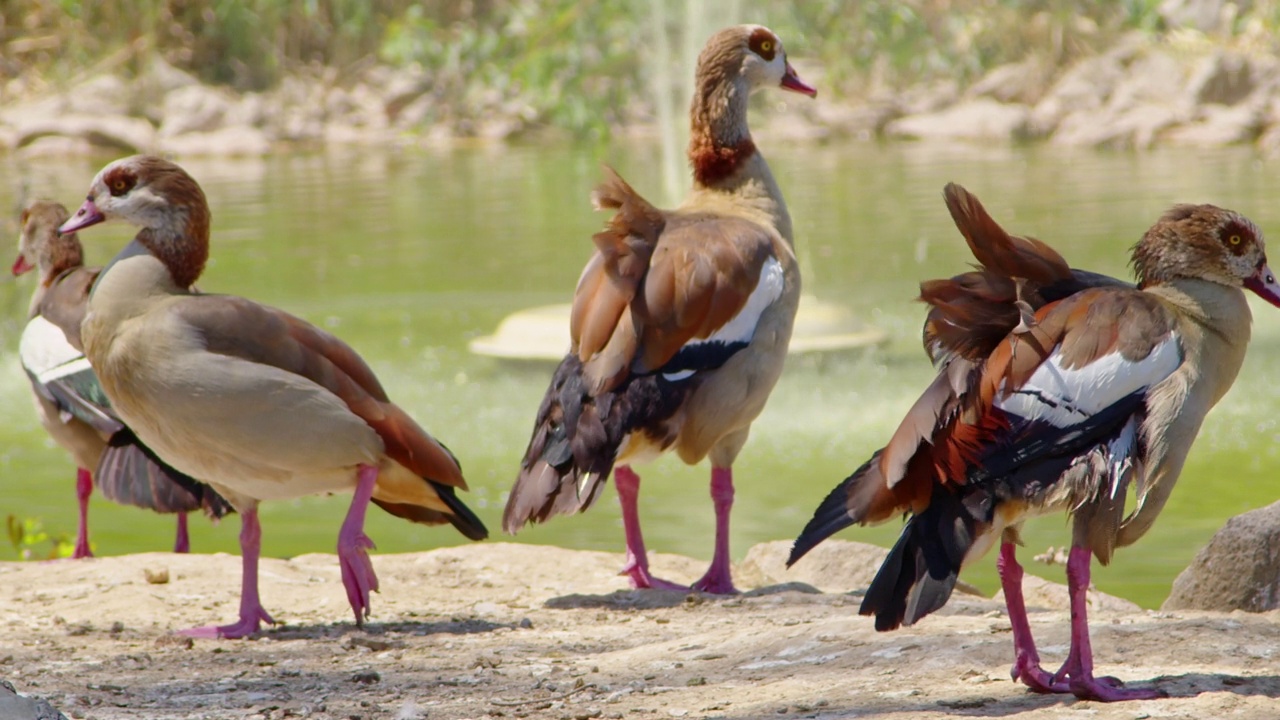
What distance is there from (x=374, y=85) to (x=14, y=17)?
21.4 feet

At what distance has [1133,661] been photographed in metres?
4.08

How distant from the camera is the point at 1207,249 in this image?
395 centimetres

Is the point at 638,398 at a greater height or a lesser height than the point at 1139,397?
lesser

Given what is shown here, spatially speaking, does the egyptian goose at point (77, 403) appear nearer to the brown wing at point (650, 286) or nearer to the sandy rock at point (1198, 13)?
the brown wing at point (650, 286)

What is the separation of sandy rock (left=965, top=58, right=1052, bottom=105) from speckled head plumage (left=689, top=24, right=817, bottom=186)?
20.8m

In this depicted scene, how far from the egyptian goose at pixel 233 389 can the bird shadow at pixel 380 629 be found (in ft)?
0.22

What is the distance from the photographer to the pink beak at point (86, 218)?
527 centimetres

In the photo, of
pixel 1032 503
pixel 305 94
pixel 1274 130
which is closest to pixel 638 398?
pixel 1032 503

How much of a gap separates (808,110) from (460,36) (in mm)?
7651

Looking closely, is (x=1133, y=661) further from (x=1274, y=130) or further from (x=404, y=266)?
(x=1274, y=130)

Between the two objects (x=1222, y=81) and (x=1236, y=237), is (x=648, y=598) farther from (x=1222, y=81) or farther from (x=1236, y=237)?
(x=1222, y=81)

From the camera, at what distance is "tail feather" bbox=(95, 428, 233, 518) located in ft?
19.4

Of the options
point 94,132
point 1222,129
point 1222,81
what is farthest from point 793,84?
point 94,132

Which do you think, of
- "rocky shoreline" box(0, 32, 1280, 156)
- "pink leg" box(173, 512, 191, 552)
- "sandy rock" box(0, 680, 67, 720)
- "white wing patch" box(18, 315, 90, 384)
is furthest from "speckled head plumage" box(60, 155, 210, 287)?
"rocky shoreline" box(0, 32, 1280, 156)
